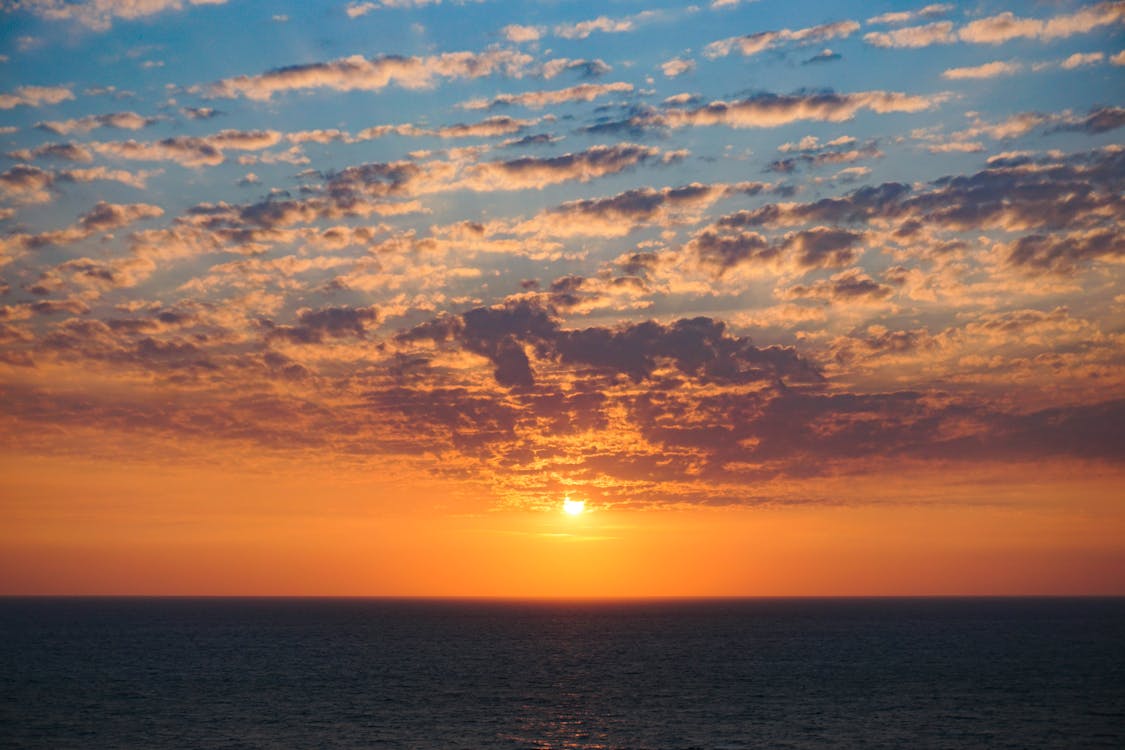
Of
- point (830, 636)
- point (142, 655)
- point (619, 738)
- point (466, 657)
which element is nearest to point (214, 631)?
point (142, 655)

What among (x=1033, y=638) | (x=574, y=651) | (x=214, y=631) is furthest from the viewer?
(x=214, y=631)

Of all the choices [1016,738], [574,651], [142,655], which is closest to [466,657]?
[574,651]

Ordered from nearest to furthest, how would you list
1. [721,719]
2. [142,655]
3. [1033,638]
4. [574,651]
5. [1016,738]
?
[1016,738], [721,719], [142,655], [574,651], [1033,638]

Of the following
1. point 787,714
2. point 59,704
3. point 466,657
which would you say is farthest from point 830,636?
point 59,704

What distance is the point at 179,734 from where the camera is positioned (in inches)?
2692

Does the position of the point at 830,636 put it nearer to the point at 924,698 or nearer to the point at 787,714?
the point at 924,698

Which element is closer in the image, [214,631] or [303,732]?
[303,732]

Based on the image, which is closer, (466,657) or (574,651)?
(466,657)

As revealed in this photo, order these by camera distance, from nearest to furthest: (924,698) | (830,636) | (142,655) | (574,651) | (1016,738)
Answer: (1016,738)
(924,698)
(142,655)
(574,651)
(830,636)

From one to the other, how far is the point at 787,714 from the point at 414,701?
1246 inches

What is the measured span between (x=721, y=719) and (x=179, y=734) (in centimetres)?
3940

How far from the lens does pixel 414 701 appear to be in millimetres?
86125

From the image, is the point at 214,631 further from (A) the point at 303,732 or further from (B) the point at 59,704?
(A) the point at 303,732

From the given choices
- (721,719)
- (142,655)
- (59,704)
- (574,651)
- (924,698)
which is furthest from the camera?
(574,651)
